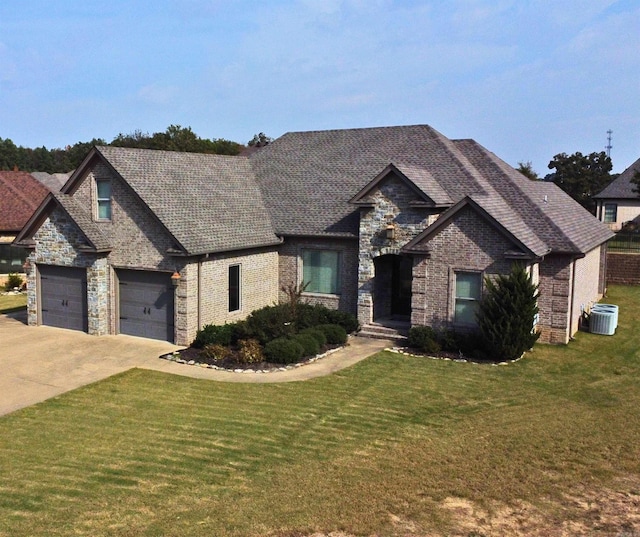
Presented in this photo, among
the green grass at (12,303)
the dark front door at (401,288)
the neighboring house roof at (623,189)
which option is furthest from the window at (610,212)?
the green grass at (12,303)

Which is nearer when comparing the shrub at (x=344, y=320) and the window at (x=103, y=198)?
the window at (x=103, y=198)

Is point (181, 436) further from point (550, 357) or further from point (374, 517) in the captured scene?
point (550, 357)

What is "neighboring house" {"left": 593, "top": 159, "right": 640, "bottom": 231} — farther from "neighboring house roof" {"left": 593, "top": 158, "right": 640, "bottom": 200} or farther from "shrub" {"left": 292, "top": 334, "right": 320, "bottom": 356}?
"shrub" {"left": 292, "top": 334, "right": 320, "bottom": 356}

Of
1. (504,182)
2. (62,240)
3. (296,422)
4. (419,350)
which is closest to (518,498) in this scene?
(296,422)

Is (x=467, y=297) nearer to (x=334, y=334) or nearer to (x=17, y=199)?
(x=334, y=334)

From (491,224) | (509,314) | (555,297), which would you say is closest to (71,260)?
(491,224)

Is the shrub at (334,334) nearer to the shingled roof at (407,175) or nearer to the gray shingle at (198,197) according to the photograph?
the shingled roof at (407,175)
